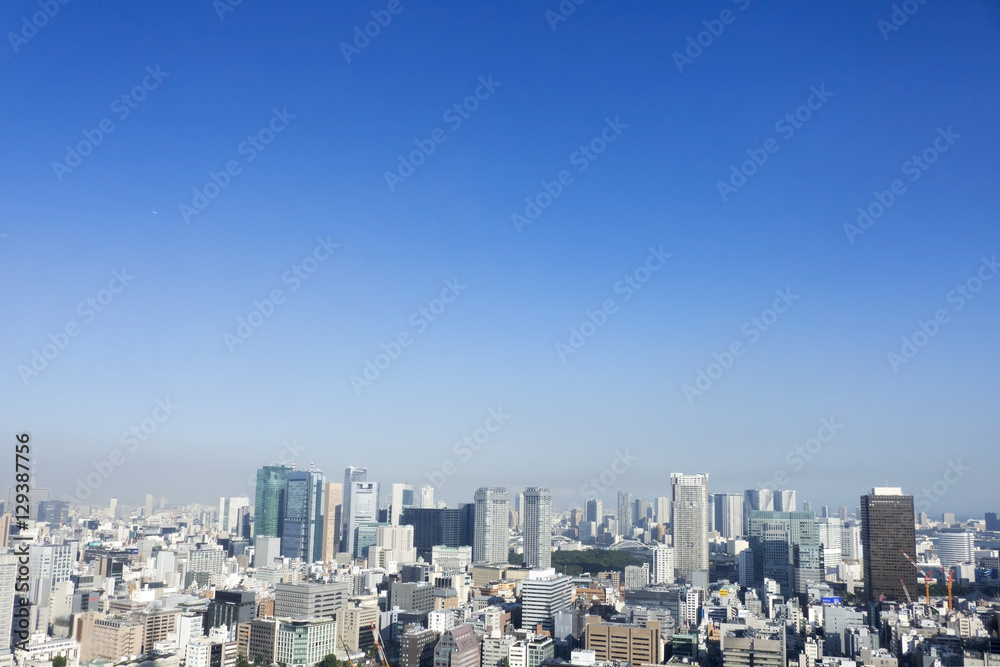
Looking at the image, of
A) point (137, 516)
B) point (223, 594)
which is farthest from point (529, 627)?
point (137, 516)

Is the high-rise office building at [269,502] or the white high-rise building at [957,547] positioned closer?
the white high-rise building at [957,547]

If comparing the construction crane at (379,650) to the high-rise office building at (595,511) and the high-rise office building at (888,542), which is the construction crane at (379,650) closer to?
the high-rise office building at (888,542)

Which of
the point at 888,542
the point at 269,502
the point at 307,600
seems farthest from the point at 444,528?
the point at 888,542

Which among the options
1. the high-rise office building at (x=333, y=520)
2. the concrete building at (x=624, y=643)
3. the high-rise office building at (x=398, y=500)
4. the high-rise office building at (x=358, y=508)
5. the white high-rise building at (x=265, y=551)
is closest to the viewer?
the concrete building at (x=624, y=643)

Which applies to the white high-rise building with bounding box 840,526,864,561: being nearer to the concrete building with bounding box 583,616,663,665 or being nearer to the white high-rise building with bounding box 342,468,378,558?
the white high-rise building with bounding box 342,468,378,558

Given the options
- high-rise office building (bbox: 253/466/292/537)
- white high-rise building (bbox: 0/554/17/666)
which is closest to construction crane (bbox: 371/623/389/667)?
white high-rise building (bbox: 0/554/17/666)

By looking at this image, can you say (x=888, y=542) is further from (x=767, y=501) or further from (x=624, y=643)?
(x=767, y=501)

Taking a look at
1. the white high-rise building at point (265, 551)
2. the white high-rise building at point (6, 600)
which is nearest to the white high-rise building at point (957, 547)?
the white high-rise building at point (265, 551)
